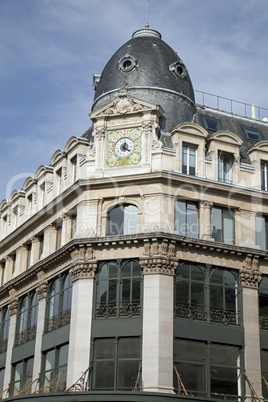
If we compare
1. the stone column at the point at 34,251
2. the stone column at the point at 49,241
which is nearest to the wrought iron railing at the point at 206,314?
the stone column at the point at 49,241

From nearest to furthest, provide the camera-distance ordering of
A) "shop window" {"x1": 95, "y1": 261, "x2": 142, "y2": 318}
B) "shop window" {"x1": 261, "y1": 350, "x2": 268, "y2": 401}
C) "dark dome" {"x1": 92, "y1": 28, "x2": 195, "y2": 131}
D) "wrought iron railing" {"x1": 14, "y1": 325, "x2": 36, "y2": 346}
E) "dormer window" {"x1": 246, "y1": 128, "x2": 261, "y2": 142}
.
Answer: "shop window" {"x1": 95, "y1": 261, "x2": 142, "y2": 318}
"shop window" {"x1": 261, "y1": 350, "x2": 268, "y2": 401}
"wrought iron railing" {"x1": 14, "y1": 325, "x2": 36, "y2": 346}
"dark dome" {"x1": 92, "y1": 28, "x2": 195, "y2": 131}
"dormer window" {"x1": 246, "y1": 128, "x2": 261, "y2": 142}

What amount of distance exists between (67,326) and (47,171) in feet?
41.1

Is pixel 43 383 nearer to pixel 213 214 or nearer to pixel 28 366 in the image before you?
pixel 28 366

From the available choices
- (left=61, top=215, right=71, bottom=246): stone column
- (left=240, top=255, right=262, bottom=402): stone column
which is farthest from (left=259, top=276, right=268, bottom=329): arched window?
(left=61, top=215, right=71, bottom=246): stone column

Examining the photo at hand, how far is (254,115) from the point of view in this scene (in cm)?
5619

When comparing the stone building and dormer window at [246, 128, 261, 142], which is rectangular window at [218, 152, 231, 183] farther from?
dormer window at [246, 128, 261, 142]

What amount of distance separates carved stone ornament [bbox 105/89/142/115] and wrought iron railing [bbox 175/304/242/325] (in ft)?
40.5

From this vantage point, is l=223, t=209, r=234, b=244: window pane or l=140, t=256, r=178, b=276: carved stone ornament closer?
l=140, t=256, r=178, b=276: carved stone ornament

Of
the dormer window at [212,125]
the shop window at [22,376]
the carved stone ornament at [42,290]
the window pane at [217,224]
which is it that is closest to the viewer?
the window pane at [217,224]

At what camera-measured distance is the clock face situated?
44.1 metres

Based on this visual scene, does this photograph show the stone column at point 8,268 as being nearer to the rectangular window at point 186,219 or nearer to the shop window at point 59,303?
the shop window at point 59,303

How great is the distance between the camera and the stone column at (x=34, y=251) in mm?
49269

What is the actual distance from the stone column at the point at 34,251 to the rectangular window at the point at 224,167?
13.5m

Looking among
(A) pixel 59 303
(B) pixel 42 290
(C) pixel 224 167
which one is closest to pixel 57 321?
(A) pixel 59 303
